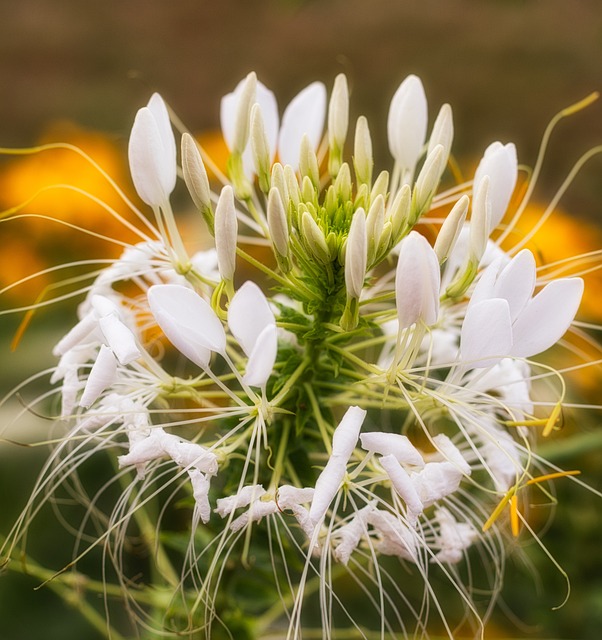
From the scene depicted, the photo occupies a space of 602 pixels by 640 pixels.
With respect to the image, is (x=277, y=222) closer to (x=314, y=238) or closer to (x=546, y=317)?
(x=314, y=238)

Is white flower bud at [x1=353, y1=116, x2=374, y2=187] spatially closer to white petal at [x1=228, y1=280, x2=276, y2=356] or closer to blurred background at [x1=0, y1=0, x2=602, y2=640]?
white petal at [x1=228, y1=280, x2=276, y2=356]

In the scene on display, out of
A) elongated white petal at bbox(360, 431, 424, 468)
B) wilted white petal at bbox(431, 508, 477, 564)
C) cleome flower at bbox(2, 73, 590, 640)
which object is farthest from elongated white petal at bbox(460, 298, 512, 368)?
wilted white petal at bbox(431, 508, 477, 564)

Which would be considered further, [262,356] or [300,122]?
[300,122]

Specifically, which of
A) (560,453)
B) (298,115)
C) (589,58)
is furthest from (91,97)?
(560,453)

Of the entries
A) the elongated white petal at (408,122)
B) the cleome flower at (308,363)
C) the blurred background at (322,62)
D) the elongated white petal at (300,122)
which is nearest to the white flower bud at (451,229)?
the cleome flower at (308,363)

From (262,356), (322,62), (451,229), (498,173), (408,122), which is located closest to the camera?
(262,356)

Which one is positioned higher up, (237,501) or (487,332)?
(487,332)

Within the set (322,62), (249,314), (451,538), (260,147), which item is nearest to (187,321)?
(249,314)
